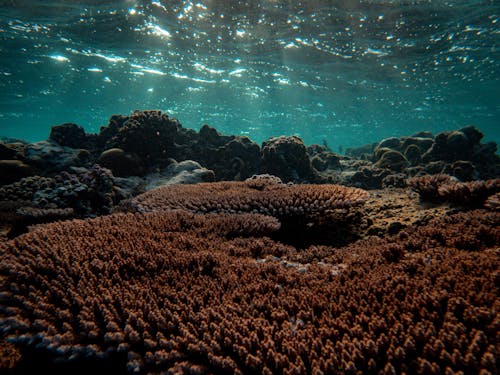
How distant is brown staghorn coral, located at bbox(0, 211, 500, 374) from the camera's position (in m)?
2.12

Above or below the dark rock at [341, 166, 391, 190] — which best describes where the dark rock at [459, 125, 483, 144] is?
above

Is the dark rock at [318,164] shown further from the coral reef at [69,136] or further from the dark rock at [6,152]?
the dark rock at [6,152]

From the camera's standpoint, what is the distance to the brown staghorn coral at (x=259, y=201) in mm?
5796

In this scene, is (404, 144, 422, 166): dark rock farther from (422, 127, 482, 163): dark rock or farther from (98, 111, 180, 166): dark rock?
(98, 111, 180, 166): dark rock

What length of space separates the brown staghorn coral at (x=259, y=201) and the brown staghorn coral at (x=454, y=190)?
1.30 m

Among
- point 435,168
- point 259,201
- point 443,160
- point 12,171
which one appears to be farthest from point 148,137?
point 443,160

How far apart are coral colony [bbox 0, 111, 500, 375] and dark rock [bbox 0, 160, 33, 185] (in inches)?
172

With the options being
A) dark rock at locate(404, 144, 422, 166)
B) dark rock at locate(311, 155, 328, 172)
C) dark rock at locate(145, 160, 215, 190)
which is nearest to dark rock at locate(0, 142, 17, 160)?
dark rock at locate(145, 160, 215, 190)

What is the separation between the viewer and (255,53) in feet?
84.4

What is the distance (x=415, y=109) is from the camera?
4806 centimetres

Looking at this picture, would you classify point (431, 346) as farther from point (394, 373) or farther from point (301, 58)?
point (301, 58)

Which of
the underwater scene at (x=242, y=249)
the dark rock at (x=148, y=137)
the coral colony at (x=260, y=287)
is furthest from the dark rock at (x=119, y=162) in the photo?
the coral colony at (x=260, y=287)

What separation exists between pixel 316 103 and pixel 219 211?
44896 millimetres

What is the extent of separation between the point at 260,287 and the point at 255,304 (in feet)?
1.11
